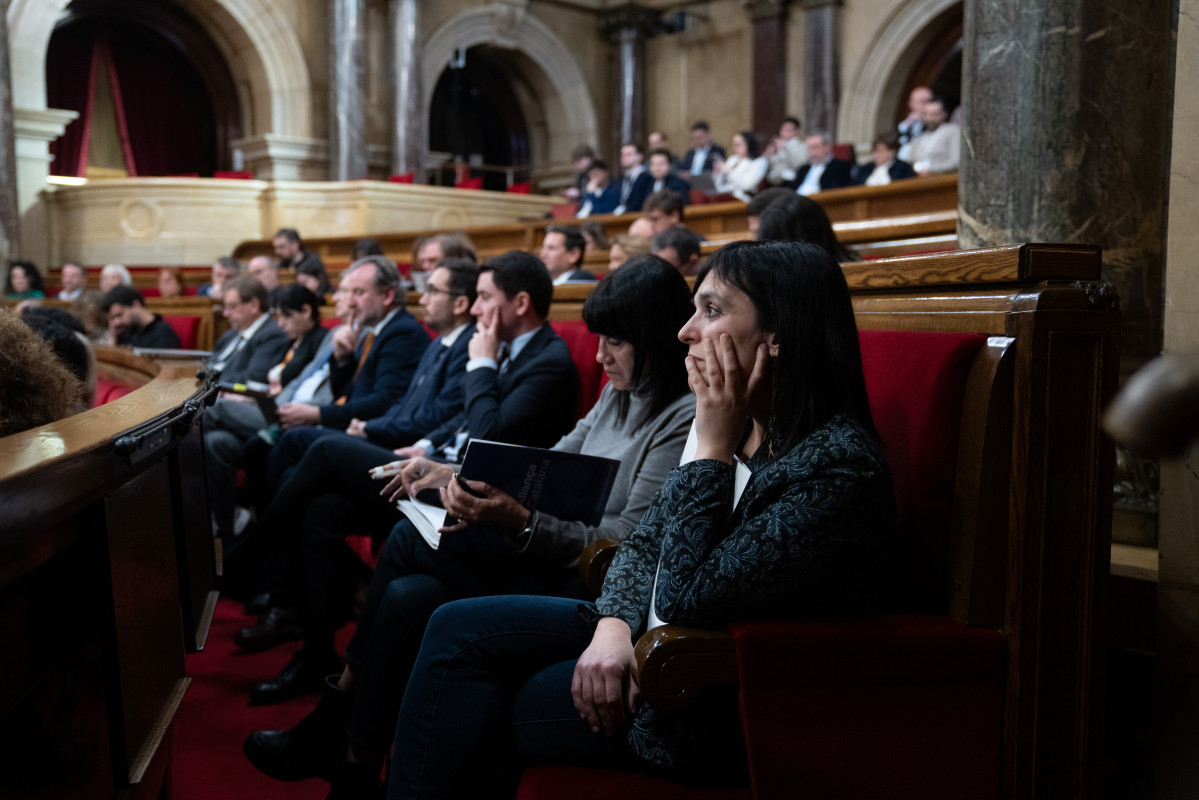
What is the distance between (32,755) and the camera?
99cm

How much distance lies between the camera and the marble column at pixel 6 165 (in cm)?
864

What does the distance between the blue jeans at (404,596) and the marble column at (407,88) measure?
33.7 feet

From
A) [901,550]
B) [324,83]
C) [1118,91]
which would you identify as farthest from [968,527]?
[324,83]

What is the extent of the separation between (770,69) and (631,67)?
2.27 m

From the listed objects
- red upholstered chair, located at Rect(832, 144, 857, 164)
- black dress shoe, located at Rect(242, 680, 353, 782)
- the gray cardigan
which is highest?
red upholstered chair, located at Rect(832, 144, 857, 164)

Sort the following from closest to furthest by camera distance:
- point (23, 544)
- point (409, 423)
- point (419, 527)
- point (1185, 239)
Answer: point (23, 544), point (1185, 239), point (419, 527), point (409, 423)

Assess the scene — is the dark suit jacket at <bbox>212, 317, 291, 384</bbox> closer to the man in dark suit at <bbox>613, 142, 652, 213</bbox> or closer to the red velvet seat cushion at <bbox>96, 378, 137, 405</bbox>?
the red velvet seat cushion at <bbox>96, 378, 137, 405</bbox>

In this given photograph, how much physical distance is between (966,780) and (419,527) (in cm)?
107

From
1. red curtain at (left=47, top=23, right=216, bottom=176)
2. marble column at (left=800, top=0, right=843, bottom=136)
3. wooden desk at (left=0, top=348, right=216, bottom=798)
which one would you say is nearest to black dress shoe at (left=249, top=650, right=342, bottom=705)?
wooden desk at (left=0, top=348, right=216, bottom=798)

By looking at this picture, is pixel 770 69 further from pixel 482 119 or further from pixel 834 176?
pixel 482 119

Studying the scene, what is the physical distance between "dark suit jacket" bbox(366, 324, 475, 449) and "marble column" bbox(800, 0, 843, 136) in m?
9.52

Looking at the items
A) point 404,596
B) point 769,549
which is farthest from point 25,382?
point 769,549

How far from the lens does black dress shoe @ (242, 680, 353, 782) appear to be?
6.56ft

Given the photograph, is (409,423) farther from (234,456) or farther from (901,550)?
(901,550)
